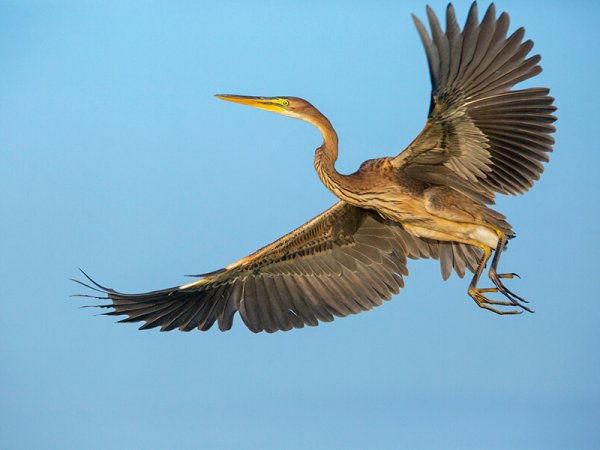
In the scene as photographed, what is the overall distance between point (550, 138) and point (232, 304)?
3.47 m

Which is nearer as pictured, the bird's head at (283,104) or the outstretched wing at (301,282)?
A: the bird's head at (283,104)

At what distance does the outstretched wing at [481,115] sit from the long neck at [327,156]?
56cm

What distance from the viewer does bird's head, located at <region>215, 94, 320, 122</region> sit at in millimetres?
9898

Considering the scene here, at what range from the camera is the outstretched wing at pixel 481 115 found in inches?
333

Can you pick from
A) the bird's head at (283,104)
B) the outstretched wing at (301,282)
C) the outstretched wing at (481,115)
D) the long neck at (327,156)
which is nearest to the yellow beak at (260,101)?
the bird's head at (283,104)

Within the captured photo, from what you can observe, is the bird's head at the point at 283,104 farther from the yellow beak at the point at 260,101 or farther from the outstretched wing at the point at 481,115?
the outstretched wing at the point at 481,115

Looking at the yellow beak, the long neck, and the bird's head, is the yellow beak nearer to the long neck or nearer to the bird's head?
the bird's head

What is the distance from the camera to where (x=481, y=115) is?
29.1 feet

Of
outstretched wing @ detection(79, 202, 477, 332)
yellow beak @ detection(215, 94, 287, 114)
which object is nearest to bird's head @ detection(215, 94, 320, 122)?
yellow beak @ detection(215, 94, 287, 114)

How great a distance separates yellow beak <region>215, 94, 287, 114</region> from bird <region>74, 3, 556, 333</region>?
0.04ft

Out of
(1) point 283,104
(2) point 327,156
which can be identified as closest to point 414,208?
(2) point 327,156

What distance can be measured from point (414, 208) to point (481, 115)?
1.01m

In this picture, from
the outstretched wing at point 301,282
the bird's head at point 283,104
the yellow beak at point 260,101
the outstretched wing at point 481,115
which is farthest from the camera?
the outstretched wing at point 301,282

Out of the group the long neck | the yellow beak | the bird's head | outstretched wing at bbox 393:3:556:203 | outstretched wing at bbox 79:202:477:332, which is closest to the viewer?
outstretched wing at bbox 393:3:556:203
